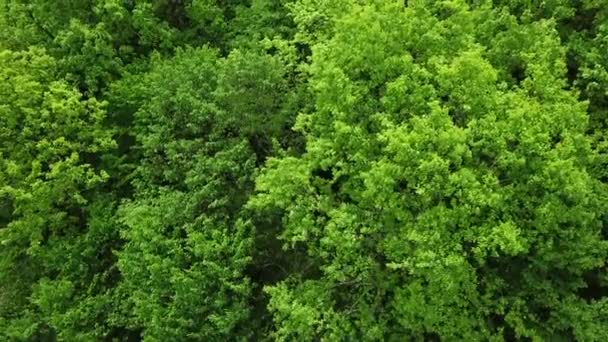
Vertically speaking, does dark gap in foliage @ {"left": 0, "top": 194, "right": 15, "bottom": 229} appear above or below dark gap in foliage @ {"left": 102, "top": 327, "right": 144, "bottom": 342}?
above

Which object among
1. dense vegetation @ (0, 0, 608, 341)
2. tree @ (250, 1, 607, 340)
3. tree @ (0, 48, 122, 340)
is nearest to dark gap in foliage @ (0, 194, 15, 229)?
tree @ (0, 48, 122, 340)

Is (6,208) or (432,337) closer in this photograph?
(432,337)

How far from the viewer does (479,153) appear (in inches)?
756

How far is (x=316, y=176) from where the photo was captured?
67.1ft

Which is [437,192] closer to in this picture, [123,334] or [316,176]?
[316,176]

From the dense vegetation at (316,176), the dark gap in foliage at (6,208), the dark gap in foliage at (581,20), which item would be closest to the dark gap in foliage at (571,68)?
the dense vegetation at (316,176)

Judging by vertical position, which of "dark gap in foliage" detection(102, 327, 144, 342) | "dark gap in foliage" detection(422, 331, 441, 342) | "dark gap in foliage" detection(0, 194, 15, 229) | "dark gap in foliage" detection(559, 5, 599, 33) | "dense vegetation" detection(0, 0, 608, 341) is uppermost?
"dark gap in foliage" detection(559, 5, 599, 33)

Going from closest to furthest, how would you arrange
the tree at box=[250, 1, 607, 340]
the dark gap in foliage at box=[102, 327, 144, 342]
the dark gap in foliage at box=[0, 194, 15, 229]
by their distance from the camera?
the tree at box=[250, 1, 607, 340], the dark gap in foliage at box=[102, 327, 144, 342], the dark gap in foliage at box=[0, 194, 15, 229]

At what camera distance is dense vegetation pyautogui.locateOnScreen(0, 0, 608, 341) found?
1820cm

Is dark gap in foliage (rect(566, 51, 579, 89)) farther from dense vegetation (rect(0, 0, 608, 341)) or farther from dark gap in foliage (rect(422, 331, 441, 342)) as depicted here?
dark gap in foliage (rect(422, 331, 441, 342))

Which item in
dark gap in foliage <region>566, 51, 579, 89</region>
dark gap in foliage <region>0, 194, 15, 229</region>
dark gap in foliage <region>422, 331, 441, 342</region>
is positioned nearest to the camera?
dark gap in foliage <region>422, 331, 441, 342</region>

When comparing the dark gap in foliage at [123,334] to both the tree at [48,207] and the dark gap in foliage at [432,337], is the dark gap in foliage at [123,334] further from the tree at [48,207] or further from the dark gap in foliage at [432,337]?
the dark gap in foliage at [432,337]

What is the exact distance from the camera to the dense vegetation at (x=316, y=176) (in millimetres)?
18203

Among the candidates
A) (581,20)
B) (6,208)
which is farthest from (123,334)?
(581,20)
